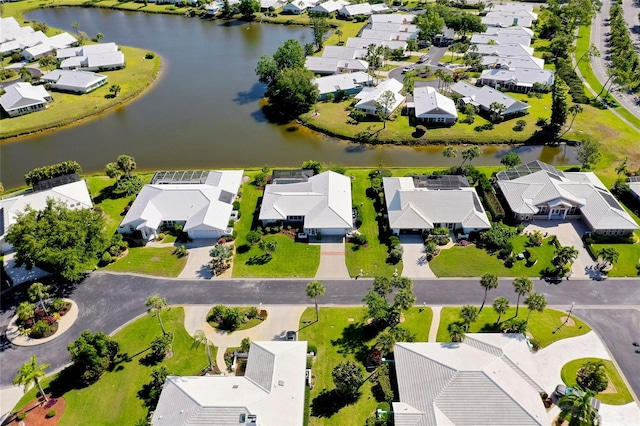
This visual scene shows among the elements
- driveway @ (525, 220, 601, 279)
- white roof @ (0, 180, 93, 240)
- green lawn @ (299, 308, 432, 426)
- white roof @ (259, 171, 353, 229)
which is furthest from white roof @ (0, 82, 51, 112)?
driveway @ (525, 220, 601, 279)

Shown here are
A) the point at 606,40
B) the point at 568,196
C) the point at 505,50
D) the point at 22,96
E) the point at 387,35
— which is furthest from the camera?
the point at 387,35

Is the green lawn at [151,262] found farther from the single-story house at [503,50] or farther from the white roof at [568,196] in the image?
the single-story house at [503,50]

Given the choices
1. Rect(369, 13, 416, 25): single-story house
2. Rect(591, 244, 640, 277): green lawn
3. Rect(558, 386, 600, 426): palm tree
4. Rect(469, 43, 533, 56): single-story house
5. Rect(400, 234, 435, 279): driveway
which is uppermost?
Rect(369, 13, 416, 25): single-story house

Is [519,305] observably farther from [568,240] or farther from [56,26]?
[56,26]

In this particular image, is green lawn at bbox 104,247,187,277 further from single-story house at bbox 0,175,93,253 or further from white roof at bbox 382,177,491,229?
white roof at bbox 382,177,491,229

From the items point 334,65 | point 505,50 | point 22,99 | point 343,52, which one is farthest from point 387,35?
point 22,99

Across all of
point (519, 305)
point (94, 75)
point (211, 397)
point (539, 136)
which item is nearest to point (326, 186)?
point (519, 305)

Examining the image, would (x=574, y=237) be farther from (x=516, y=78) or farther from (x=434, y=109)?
(x=516, y=78)
